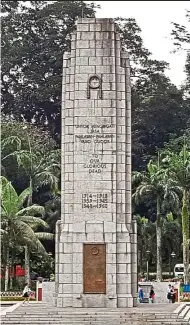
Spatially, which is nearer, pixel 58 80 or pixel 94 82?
pixel 94 82

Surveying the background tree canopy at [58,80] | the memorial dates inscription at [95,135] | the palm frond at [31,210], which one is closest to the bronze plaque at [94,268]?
the memorial dates inscription at [95,135]

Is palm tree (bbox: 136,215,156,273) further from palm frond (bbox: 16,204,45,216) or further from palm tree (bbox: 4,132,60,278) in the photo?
palm frond (bbox: 16,204,45,216)

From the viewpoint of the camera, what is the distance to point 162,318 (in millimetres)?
21391

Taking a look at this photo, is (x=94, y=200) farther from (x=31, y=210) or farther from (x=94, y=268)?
(x=31, y=210)

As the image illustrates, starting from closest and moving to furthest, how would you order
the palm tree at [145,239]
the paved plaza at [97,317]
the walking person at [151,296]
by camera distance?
the paved plaza at [97,317]
the walking person at [151,296]
the palm tree at [145,239]

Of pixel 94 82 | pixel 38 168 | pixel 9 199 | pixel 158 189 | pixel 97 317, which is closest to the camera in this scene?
pixel 97 317

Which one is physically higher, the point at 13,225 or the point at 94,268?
the point at 13,225

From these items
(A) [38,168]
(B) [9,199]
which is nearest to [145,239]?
(A) [38,168]

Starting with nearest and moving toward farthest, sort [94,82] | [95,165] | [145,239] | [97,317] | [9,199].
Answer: [97,317] → [95,165] → [94,82] → [9,199] → [145,239]

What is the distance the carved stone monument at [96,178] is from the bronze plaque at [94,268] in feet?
0.11

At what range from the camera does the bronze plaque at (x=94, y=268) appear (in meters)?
23.8

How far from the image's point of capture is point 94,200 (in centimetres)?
2427

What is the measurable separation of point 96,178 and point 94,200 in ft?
2.41

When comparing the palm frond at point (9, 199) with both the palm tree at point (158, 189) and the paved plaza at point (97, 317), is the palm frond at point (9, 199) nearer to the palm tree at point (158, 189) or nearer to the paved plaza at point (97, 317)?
the palm tree at point (158, 189)
